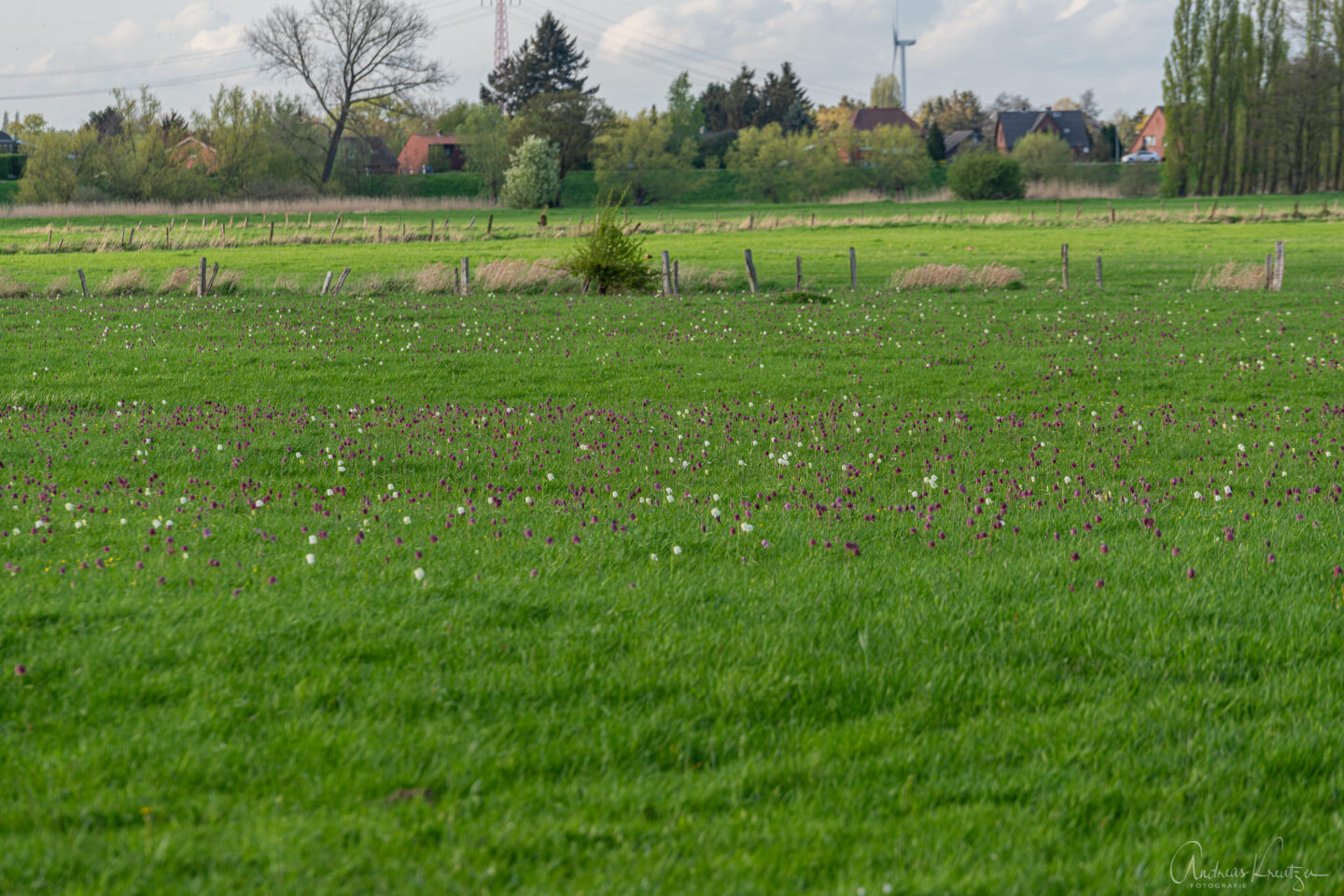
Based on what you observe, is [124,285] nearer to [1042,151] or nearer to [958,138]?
[1042,151]

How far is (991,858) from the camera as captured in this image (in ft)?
12.5

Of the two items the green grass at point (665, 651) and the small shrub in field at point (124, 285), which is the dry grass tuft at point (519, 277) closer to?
the small shrub in field at point (124, 285)

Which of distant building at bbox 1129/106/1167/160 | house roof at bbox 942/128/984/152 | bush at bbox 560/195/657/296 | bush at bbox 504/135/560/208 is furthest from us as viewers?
distant building at bbox 1129/106/1167/160

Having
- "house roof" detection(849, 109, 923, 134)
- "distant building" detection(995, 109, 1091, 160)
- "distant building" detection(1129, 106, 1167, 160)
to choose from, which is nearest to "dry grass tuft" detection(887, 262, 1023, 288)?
"house roof" detection(849, 109, 923, 134)

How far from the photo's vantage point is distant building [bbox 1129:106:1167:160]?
538ft

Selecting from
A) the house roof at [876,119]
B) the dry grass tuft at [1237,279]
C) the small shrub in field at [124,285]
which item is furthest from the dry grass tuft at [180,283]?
the house roof at [876,119]

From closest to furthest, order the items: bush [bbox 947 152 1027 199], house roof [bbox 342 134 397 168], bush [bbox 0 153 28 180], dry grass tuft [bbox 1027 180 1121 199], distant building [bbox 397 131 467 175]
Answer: bush [bbox 947 152 1027 199] → bush [bbox 0 153 28 180] → dry grass tuft [bbox 1027 180 1121 199] → house roof [bbox 342 134 397 168] → distant building [bbox 397 131 467 175]

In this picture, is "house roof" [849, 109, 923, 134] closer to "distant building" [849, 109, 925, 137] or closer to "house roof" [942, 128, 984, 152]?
"distant building" [849, 109, 925, 137]

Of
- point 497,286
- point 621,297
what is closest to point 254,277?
point 497,286

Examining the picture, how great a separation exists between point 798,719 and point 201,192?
96352 millimetres

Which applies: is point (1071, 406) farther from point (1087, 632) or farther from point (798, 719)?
point (798, 719)

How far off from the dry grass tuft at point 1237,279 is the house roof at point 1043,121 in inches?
5019

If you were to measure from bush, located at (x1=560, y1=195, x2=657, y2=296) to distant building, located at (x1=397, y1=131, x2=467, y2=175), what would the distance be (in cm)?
9838

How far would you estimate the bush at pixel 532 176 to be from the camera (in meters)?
93.9
